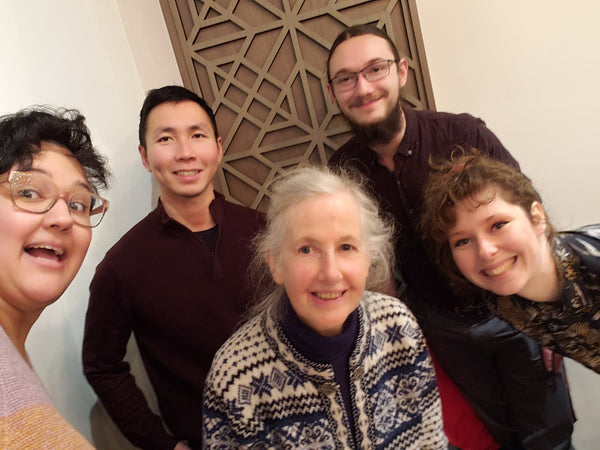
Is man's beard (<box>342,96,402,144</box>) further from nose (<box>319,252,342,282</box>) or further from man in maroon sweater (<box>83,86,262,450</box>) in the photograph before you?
nose (<box>319,252,342,282</box>)

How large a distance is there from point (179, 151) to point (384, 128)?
74 cm

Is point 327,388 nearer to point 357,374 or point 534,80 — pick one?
point 357,374

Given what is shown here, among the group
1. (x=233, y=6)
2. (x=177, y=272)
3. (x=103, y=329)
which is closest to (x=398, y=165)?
(x=177, y=272)

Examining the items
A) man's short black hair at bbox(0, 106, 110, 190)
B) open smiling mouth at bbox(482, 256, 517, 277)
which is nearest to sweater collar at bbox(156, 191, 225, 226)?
man's short black hair at bbox(0, 106, 110, 190)

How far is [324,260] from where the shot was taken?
0.89 metres

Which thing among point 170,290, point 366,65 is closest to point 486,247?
point 366,65

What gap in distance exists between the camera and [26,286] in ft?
2.51

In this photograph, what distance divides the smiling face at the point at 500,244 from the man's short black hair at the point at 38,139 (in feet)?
3.40

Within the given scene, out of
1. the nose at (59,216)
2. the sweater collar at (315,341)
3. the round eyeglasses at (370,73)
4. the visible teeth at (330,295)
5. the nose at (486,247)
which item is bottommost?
the sweater collar at (315,341)

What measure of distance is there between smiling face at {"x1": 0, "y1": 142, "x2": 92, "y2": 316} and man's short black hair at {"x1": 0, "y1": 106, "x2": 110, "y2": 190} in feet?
0.07

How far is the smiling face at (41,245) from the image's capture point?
0.75 meters

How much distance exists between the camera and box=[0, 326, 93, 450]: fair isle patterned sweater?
52 centimetres

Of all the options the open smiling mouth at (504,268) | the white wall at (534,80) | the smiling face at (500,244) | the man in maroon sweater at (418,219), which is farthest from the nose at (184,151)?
the white wall at (534,80)

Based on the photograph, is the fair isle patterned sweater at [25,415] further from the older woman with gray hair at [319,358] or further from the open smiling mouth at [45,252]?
the older woman with gray hair at [319,358]
